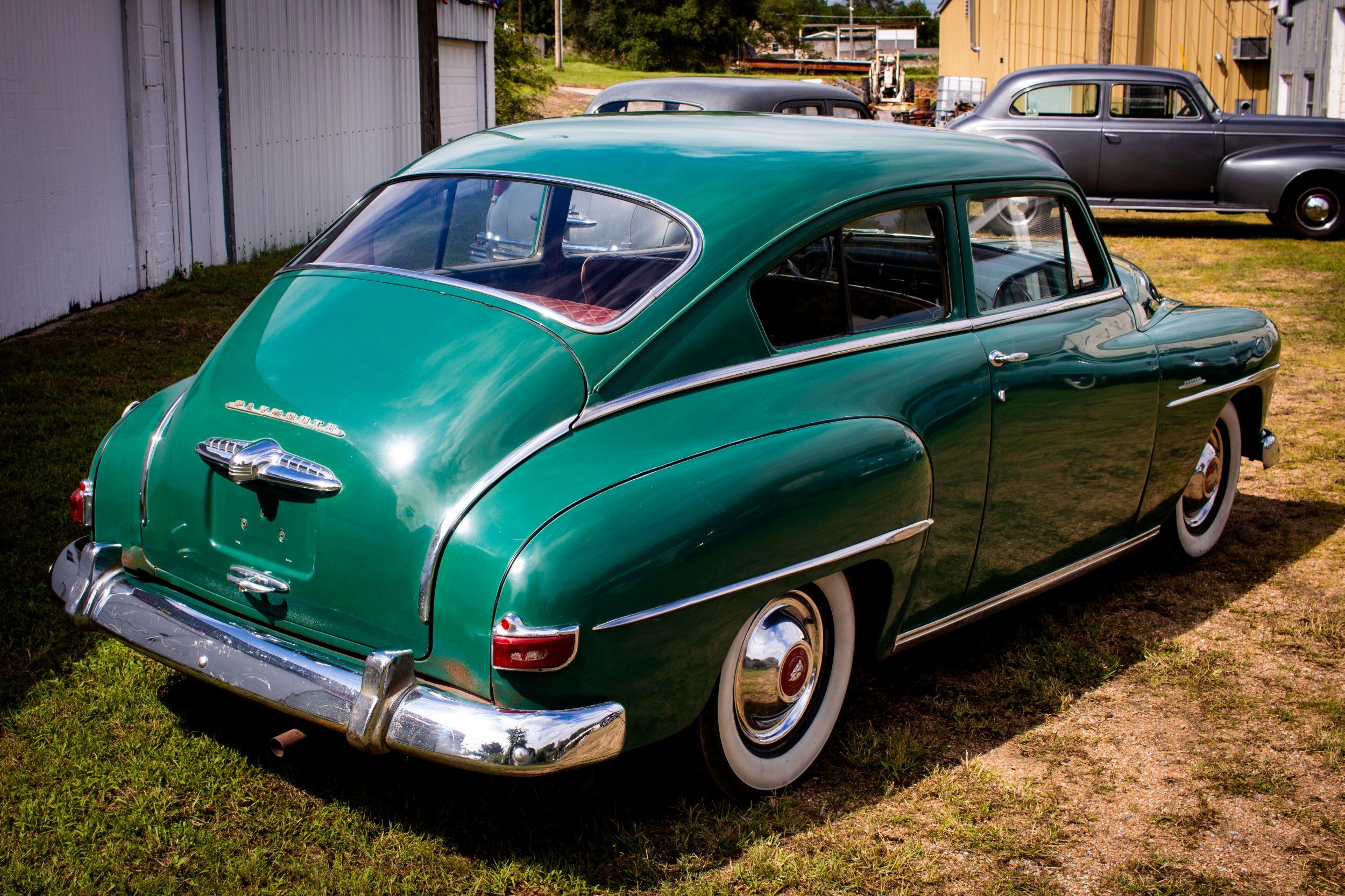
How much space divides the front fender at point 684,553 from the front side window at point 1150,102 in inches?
466

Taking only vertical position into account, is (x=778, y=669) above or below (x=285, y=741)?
above

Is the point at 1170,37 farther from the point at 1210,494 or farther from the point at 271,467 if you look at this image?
the point at 271,467

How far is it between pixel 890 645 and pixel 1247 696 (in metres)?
1.32

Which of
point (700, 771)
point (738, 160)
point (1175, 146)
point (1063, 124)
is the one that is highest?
point (1063, 124)

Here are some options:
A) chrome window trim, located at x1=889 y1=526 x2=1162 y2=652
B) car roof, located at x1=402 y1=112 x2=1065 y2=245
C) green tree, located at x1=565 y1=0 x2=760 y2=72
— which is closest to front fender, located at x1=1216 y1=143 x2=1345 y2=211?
chrome window trim, located at x1=889 y1=526 x2=1162 y2=652

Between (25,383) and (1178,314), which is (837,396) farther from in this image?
(25,383)

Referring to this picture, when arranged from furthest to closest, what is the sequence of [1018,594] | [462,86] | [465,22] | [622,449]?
[462,86]
[465,22]
[1018,594]
[622,449]

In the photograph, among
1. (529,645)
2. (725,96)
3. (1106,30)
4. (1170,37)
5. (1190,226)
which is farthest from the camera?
(1170,37)

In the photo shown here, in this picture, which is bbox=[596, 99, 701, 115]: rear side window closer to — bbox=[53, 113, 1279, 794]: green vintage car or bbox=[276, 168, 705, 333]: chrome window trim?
bbox=[53, 113, 1279, 794]: green vintage car

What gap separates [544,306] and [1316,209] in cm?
1273

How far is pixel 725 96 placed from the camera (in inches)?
401

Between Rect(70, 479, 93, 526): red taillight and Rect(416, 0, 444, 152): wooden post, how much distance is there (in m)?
8.15

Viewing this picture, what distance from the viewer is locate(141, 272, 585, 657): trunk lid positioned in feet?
8.62

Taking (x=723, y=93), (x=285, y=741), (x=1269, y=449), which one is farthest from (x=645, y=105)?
(x=285, y=741)
